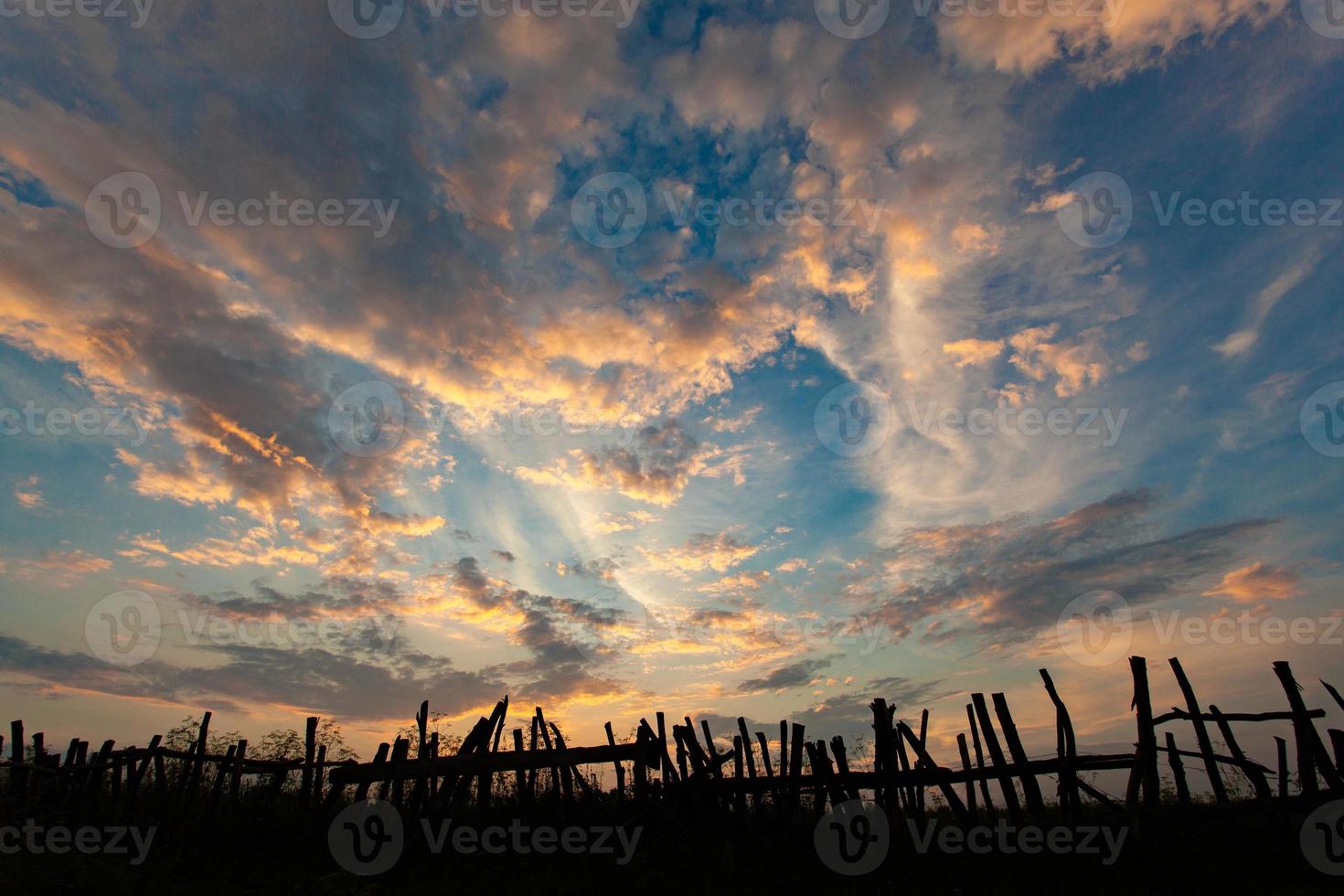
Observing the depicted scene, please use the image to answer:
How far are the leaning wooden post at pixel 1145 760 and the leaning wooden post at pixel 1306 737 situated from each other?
7.90 ft

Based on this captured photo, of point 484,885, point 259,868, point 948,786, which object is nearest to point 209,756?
point 259,868

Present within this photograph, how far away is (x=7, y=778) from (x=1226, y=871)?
29789 millimetres

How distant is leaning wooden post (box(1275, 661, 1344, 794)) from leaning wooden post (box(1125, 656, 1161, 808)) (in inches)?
94.8

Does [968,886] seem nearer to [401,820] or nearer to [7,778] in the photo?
[401,820]

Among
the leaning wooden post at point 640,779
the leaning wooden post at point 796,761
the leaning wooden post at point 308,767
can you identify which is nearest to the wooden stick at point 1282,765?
the leaning wooden post at point 796,761

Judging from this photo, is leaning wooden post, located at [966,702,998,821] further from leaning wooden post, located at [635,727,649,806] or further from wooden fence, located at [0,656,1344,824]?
leaning wooden post, located at [635,727,649,806]

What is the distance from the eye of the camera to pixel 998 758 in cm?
1343

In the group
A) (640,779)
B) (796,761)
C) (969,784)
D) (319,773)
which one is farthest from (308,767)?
(969,784)

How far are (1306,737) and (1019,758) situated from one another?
15.6 ft

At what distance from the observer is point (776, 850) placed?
13.5 metres

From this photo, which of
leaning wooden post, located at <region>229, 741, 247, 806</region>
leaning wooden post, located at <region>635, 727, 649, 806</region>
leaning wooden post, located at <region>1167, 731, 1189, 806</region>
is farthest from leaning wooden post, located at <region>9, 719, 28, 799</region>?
leaning wooden post, located at <region>1167, 731, 1189, 806</region>

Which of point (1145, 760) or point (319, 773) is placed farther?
point (319, 773)

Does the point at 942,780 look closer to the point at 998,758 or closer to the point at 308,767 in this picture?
the point at 998,758

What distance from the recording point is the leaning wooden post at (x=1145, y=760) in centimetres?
1156
